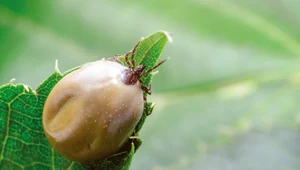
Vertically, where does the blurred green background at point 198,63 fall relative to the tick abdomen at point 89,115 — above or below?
above

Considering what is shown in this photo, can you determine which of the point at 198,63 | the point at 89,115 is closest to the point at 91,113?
the point at 89,115

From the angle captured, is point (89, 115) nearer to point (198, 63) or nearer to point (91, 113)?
point (91, 113)

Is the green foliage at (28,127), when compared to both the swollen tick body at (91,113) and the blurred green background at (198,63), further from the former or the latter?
the blurred green background at (198,63)

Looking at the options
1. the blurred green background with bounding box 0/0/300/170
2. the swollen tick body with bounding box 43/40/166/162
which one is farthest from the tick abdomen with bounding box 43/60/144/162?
the blurred green background with bounding box 0/0/300/170

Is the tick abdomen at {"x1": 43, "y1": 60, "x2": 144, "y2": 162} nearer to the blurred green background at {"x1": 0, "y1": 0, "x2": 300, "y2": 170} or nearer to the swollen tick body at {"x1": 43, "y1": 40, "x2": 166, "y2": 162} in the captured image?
the swollen tick body at {"x1": 43, "y1": 40, "x2": 166, "y2": 162}

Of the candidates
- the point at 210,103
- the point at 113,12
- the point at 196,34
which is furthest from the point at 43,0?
the point at 210,103

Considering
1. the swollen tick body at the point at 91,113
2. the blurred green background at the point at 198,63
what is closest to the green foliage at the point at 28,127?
the swollen tick body at the point at 91,113
